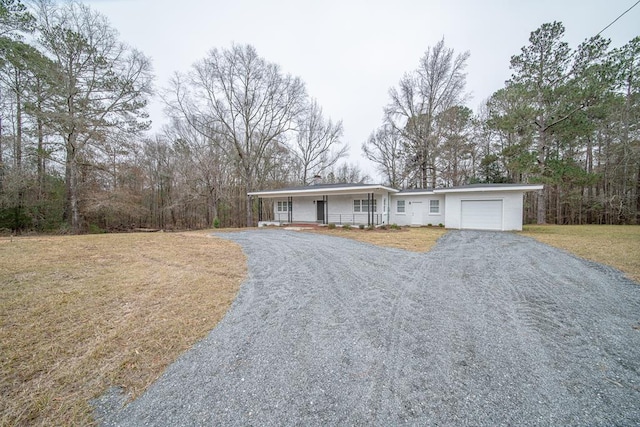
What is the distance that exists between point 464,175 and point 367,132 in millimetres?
11383

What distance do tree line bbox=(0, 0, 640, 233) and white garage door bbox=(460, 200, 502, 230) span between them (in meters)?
3.70

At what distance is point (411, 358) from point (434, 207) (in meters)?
15.2

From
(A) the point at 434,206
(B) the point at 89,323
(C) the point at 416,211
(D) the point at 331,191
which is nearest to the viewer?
(B) the point at 89,323

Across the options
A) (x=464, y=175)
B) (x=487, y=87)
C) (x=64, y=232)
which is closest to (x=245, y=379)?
(x=64, y=232)

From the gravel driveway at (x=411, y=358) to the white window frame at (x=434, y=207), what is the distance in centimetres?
1137

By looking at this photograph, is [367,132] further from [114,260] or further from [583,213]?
[114,260]

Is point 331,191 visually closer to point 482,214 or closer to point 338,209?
point 338,209

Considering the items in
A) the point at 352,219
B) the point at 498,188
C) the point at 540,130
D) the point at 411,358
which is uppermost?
the point at 540,130

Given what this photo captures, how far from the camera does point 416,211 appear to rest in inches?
644

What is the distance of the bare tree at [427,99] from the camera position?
68.4 ft

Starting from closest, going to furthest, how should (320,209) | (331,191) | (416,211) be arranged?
(331,191), (416,211), (320,209)

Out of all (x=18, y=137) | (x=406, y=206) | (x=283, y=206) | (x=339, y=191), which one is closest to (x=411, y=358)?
(x=339, y=191)

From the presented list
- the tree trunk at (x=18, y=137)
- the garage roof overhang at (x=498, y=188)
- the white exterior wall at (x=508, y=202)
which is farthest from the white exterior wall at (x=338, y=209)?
the tree trunk at (x=18, y=137)

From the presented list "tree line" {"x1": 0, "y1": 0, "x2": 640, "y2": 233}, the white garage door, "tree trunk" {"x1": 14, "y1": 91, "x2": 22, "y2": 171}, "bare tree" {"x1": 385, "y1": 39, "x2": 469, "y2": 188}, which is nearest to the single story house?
the white garage door
